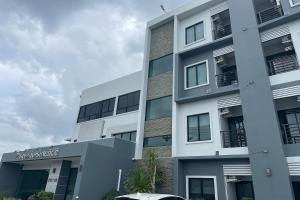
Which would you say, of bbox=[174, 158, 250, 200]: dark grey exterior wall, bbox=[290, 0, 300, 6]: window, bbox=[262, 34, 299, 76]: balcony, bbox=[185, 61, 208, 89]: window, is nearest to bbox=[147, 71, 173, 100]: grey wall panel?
bbox=[185, 61, 208, 89]: window

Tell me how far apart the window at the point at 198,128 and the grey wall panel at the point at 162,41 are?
20.0ft

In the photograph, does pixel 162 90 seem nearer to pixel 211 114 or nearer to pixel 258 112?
pixel 211 114

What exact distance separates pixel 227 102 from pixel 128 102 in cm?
970

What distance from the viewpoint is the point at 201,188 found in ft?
44.0

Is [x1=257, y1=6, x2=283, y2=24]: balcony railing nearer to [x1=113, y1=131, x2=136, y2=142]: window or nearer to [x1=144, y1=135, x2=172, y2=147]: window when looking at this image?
[x1=144, y1=135, x2=172, y2=147]: window

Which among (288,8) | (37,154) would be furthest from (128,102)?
(288,8)

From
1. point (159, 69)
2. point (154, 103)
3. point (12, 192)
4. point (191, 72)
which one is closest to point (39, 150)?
point (12, 192)

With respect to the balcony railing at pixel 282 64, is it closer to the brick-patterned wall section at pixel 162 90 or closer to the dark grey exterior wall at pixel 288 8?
the dark grey exterior wall at pixel 288 8

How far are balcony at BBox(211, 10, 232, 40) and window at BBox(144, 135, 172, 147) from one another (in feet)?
26.2

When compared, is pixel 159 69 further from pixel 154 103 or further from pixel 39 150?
pixel 39 150

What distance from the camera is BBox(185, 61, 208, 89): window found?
15776mm

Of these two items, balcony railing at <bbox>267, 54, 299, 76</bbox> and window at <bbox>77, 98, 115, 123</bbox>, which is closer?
balcony railing at <bbox>267, 54, 299, 76</bbox>

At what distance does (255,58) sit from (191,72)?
477 centimetres

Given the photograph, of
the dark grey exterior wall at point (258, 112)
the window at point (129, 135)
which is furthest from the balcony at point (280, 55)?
the window at point (129, 135)
